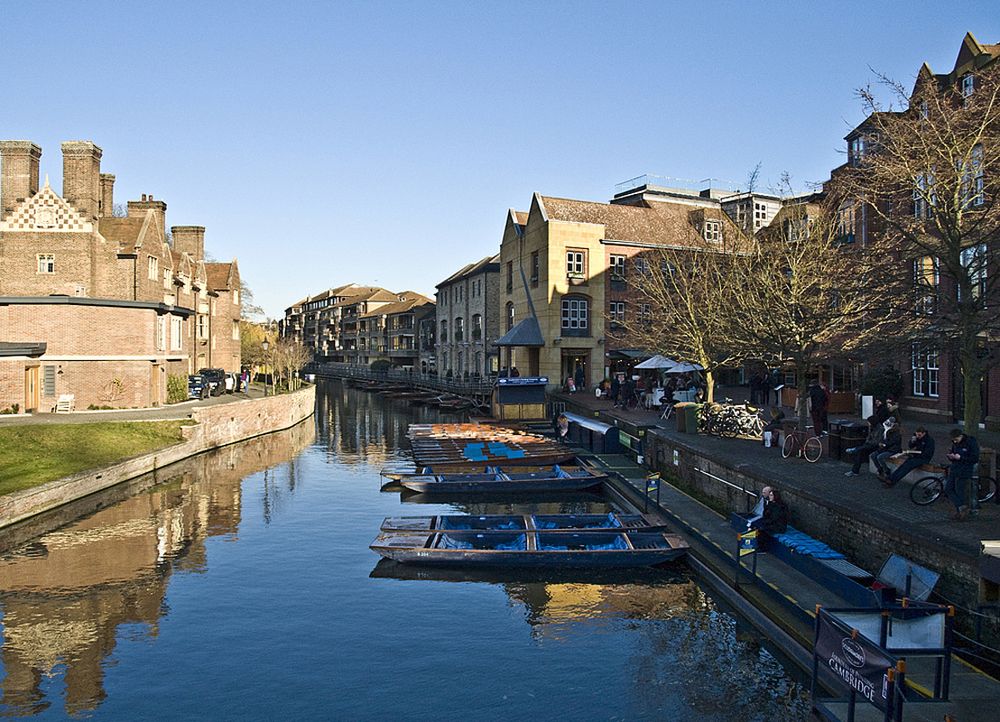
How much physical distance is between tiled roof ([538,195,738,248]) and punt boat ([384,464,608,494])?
983 inches

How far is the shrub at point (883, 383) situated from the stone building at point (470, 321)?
3227 centimetres

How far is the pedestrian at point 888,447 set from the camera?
15.8 metres

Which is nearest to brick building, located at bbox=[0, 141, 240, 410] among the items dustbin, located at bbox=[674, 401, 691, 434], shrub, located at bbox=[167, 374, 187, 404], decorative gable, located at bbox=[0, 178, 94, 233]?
decorative gable, located at bbox=[0, 178, 94, 233]

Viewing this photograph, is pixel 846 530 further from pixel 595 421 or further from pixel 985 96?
pixel 595 421

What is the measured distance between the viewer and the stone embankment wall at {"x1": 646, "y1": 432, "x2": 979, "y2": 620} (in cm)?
1112

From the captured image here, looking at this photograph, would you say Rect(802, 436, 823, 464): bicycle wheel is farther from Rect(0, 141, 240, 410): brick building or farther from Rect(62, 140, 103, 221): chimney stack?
Rect(62, 140, 103, 221): chimney stack

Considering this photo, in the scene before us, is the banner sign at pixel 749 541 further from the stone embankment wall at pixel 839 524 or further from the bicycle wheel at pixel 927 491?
the bicycle wheel at pixel 927 491

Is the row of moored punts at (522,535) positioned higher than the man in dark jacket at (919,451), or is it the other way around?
the man in dark jacket at (919,451)

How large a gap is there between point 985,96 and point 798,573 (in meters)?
11.6

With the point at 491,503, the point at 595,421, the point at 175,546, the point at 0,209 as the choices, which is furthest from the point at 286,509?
the point at 0,209

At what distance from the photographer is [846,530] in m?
14.2

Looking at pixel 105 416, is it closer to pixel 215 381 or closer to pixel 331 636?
pixel 215 381

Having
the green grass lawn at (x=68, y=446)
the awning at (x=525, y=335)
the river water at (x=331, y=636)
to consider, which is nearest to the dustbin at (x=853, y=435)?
the river water at (x=331, y=636)

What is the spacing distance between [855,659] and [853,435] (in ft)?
39.0
